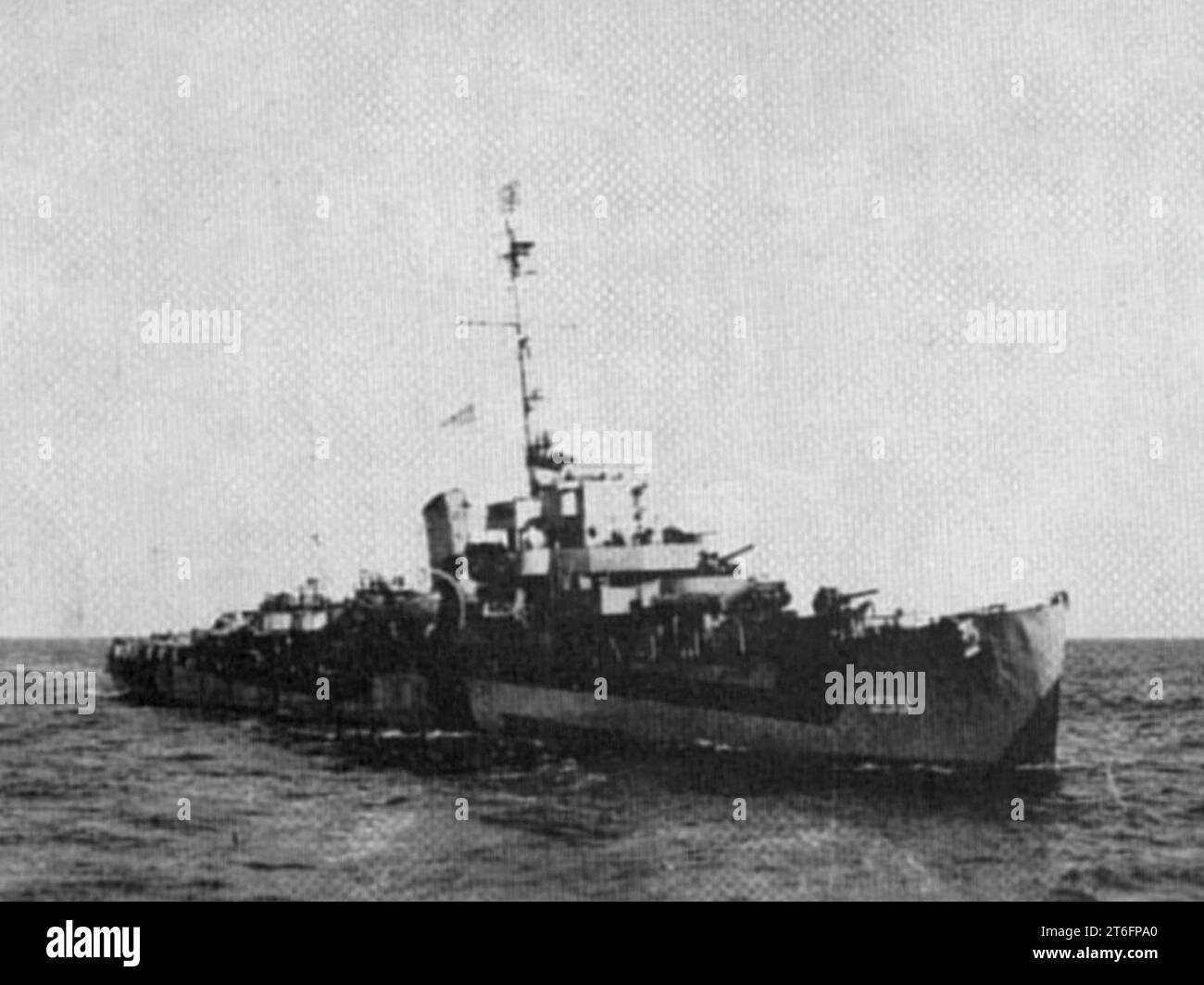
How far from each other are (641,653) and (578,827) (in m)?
5.61

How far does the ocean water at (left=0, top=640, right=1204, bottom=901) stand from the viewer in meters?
13.5

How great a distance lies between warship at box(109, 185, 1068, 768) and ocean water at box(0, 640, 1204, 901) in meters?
0.61

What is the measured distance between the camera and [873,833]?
618 inches

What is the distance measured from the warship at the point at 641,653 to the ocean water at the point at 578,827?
610mm

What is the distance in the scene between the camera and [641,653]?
21766 mm

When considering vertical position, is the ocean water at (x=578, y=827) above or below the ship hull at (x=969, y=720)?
below

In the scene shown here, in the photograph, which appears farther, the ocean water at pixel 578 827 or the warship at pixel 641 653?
the warship at pixel 641 653

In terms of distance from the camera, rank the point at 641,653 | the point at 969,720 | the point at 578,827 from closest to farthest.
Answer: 1. the point at 578,827
2. the point at 969,720
3. the point at 641,653

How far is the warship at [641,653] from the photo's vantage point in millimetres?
19406

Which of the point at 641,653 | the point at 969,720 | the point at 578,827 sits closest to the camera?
the point at 578,827

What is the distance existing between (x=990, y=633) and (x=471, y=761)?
369 inches

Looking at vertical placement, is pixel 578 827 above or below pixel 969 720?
below
